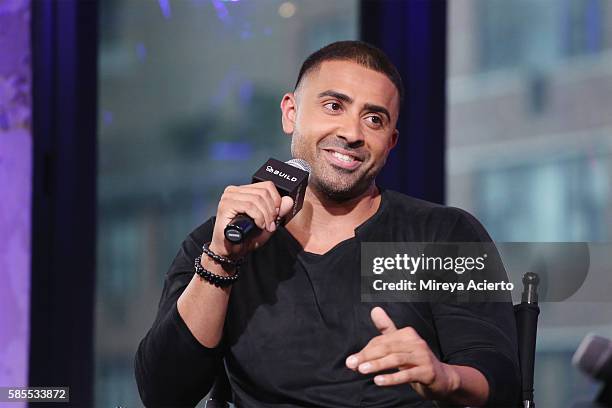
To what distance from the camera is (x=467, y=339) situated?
1.58 m

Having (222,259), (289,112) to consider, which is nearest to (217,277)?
(222,259)

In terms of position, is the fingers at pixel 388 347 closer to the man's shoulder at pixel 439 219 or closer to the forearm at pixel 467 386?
the forearm at pixel 467 386

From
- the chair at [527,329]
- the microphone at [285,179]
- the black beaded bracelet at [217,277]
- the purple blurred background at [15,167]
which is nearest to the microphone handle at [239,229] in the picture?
the microphone at [285,179]

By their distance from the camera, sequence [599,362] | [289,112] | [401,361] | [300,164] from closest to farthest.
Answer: [599,362] < [401,361] < [300,164] < [289,112]

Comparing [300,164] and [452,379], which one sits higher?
[300,164]

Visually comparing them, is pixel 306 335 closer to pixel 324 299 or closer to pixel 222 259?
pixel 324 299

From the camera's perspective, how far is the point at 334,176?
178cm

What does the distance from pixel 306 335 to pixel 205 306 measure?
188mm

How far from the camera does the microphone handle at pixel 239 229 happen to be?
1434 mm

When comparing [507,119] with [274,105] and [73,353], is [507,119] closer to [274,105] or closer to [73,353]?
[274,105]

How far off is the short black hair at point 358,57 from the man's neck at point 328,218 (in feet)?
0.77

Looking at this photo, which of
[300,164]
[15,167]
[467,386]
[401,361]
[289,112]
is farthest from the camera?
[15,167]

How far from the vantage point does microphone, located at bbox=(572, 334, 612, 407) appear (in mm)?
996

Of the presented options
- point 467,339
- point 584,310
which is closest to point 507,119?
point 584,310
